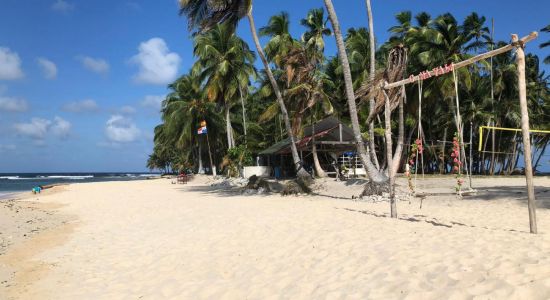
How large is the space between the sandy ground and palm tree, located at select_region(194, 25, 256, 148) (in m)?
18.5

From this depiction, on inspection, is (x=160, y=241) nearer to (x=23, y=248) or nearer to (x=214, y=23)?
(x=23, y=248)

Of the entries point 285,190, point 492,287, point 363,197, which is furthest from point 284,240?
point 285,190

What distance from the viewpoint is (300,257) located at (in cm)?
579

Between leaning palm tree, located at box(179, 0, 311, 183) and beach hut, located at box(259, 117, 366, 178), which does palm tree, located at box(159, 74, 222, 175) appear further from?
leaning palm tree, located at box(179, 0, 311, 183)

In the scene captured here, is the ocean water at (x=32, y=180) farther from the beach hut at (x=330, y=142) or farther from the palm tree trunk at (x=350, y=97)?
the palm tree trunk at (x=350, y=97)

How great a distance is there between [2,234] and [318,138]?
644 inches

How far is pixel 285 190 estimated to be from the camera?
1584 cm

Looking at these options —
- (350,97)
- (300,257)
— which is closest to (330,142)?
(350,97)

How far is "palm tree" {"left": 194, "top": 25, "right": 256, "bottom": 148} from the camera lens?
90.5ft

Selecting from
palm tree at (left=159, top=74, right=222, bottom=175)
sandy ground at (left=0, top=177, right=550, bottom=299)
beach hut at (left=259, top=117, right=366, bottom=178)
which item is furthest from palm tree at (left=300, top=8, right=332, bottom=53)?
sandy ground at (left=0, top=177, right=550, bottom=299)

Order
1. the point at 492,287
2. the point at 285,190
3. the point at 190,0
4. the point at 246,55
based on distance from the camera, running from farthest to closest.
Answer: the point at 246,55, the point at 190,0, the point at 285,190, the point at 492,287

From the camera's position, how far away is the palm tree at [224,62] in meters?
27.6

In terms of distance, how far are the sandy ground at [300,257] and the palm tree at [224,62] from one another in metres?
18.5

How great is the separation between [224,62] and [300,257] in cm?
2310
